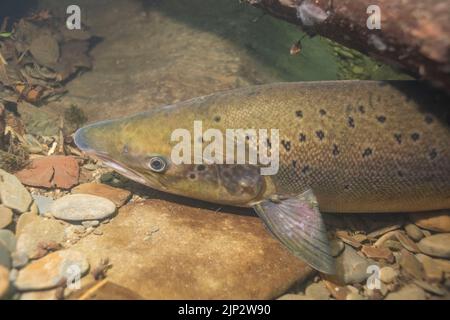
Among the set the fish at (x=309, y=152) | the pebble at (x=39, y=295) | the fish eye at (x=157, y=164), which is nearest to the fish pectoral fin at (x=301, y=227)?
the fish at (x=309, y=152)

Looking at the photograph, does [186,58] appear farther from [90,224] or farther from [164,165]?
[90,224]

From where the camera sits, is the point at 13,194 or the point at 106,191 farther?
the point at 106,191

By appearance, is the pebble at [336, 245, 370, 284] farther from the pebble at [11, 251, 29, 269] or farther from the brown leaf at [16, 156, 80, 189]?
the brown leaf at [16, 156, 80, 189]

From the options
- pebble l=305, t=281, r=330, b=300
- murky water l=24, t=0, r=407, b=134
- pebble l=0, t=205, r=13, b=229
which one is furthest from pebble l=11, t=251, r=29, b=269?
pebble l=305, t=281, r=330, b=300

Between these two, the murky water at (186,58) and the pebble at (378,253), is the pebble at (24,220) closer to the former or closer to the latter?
the murky water at (186,58)

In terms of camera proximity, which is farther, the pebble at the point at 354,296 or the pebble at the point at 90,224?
the pebble at the point at 90,224

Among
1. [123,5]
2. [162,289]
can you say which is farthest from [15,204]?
[123,5]

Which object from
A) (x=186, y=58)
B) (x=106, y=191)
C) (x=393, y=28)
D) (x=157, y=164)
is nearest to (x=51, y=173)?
(x=106, y=191)
